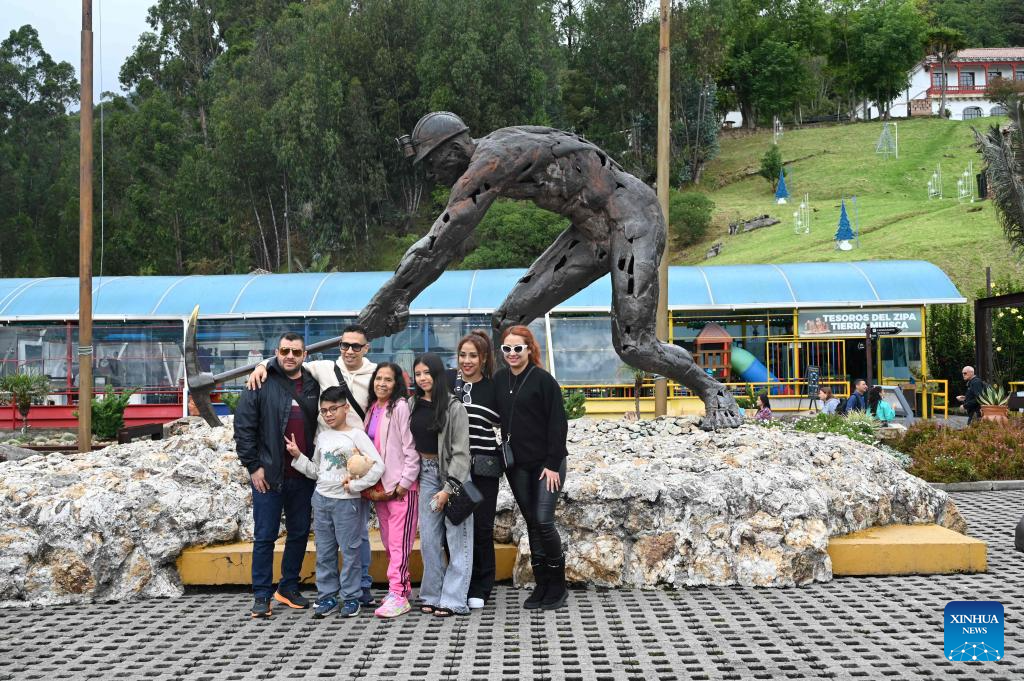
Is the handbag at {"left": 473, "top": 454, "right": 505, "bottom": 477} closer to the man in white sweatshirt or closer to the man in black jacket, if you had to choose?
the man in white sweatshirt

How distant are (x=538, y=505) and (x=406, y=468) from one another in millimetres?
698

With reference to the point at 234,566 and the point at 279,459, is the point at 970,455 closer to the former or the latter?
the point at 234,566

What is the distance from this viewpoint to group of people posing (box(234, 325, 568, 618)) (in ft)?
16.2

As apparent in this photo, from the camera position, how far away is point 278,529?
5.12 meters

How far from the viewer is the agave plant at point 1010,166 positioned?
2077 cm

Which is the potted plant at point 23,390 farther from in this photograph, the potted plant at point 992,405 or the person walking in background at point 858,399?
the potted plant at point 992,405

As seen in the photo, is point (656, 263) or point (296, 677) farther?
point (656, 263)

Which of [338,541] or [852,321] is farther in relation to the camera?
[852,321]

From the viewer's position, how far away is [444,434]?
491cm

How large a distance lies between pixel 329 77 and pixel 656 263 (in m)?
38.4

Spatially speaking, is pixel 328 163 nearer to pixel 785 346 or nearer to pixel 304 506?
pixel 785 346

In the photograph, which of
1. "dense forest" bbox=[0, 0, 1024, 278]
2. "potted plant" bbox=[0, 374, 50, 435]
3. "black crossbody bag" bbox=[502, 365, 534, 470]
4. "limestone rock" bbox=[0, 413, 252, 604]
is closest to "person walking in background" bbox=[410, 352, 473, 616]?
"black crossbody bag" bbox=[502, 365, 534, 470]

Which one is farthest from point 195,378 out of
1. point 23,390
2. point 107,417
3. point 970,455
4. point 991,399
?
point 23,390

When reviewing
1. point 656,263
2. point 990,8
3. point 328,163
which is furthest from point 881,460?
point 990,8
